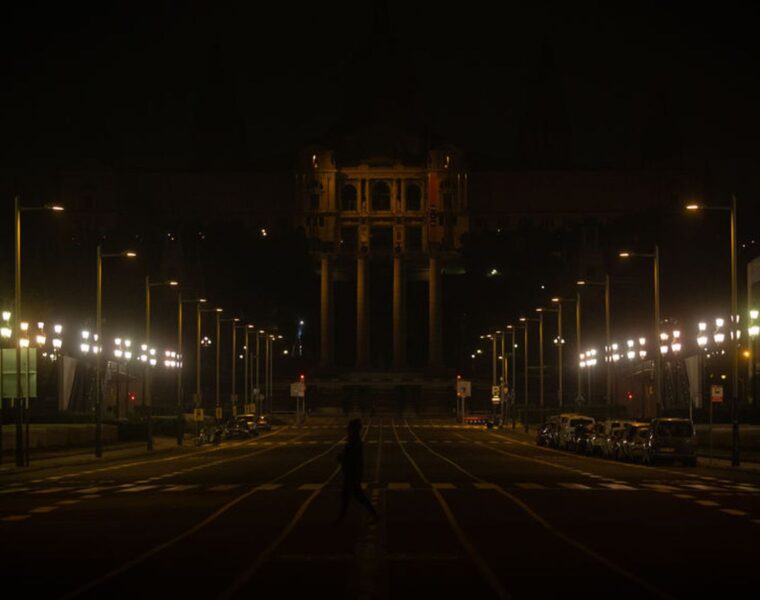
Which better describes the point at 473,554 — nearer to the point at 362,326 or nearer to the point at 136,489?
the point at 136,489

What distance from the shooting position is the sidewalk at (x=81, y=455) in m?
51.8

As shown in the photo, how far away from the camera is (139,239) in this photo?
653 feet

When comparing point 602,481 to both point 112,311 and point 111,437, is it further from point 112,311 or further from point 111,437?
point 112,311

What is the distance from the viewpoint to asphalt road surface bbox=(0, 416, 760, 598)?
54.2 ft

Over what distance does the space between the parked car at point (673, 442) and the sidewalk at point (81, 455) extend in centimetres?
2133

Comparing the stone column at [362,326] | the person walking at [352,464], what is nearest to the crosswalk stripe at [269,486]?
the person walking at [352,464]

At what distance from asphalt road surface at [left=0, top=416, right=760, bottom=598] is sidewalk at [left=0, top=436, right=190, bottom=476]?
7.15 metres

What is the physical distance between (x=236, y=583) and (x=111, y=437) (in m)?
64.7

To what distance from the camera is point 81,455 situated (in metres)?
63.5

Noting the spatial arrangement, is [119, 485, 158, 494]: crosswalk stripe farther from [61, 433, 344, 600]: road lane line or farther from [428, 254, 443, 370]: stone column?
[428, 254, 443, 370]: stone column

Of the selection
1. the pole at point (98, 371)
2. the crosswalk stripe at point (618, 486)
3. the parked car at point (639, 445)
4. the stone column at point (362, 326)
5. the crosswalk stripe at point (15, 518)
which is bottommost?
the crosswalk stripe at point (618, 486)

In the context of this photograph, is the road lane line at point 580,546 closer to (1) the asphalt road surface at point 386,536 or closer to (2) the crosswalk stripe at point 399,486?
(1) the asphalt road surface at point 386,536

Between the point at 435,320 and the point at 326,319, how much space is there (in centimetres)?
1387

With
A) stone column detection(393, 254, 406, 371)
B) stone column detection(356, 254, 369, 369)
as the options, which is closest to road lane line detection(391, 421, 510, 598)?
stone column detection(356, 254, 369, 369)
